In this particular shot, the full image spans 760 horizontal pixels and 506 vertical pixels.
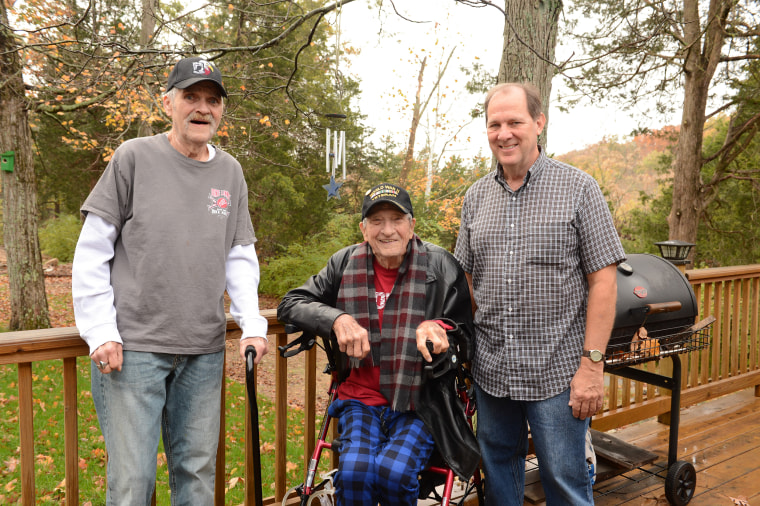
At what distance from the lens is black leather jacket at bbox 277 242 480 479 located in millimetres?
1959

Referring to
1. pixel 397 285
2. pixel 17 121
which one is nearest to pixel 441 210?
pixel 17 121

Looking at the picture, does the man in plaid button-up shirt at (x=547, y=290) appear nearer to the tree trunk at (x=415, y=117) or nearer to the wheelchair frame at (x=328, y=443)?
the wheelchair frame at (x=328, y=443)

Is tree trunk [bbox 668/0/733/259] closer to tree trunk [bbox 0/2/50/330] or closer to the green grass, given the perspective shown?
the green grass

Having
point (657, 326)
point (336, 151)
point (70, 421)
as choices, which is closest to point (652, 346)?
point (657, 326)

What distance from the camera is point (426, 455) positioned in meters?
1.93

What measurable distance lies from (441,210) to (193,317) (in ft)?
34.5

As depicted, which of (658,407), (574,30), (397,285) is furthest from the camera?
(574,30)

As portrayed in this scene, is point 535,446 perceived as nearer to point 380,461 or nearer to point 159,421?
point 380,461

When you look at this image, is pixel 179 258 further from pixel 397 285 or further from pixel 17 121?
pixel 17 121

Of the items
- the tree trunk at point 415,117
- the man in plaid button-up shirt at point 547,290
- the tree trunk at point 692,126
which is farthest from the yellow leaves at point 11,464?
the tree trunk at point 415,117

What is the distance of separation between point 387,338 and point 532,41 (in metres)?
1.87

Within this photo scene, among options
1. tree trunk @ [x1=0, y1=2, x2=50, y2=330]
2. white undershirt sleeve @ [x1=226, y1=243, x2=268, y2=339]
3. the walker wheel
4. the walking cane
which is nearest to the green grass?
tree trunk @ [x1=0, y1=2, x2=50, y2=330]

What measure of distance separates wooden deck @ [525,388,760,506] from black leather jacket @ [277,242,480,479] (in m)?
0.98

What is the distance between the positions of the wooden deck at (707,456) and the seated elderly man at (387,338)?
1.11 meters
